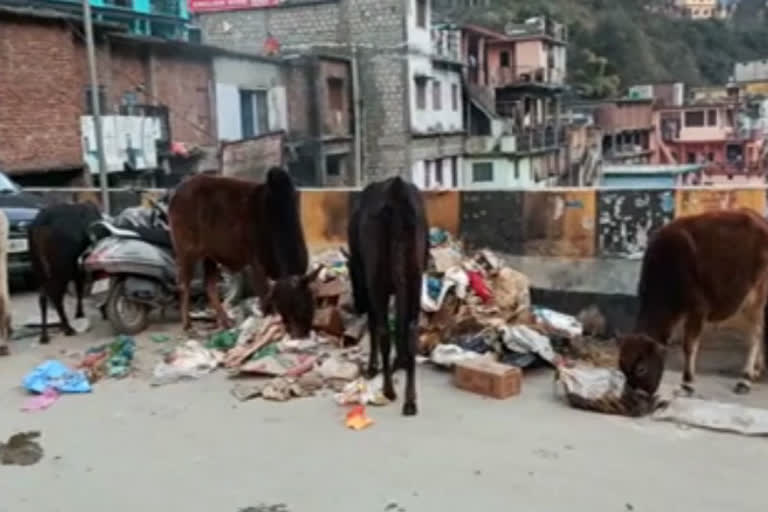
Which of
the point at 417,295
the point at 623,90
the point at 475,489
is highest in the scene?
the point at 623,90

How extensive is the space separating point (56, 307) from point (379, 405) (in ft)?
12.2

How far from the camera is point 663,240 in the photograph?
17.7ft

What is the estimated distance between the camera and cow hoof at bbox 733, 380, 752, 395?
17.5 ft

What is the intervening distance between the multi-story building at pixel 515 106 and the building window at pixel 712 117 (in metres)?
12.1

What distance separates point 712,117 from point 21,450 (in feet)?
180

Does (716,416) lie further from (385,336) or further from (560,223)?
(560,223)

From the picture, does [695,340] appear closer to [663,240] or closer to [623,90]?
[663,240]

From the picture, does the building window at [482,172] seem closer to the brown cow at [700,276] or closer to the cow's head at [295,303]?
the cow's head at [295,303]

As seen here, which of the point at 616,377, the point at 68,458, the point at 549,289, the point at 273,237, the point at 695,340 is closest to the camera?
the point at 68,458

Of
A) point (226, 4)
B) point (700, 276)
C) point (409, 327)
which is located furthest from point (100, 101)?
point (700, 276)

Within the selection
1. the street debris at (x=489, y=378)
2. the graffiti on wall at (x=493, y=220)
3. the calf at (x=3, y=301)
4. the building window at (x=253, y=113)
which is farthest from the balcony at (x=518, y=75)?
the street debris at (x=489, y=378)

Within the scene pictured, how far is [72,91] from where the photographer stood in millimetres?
18422

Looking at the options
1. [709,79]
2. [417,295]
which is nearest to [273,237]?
[417,295]

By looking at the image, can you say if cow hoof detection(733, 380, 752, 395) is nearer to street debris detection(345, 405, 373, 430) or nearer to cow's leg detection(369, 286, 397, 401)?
cow's leg detection(369, 286, 397, 401)
